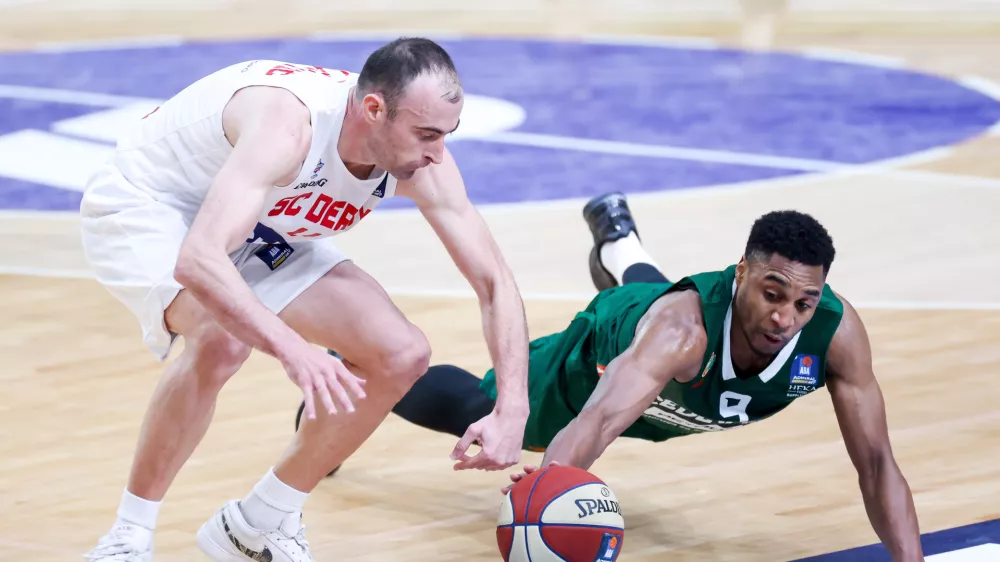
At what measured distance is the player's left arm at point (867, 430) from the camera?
4.47 meters

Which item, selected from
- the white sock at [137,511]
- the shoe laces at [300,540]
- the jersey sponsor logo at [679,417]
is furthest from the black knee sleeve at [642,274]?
the white sock at [137,511]

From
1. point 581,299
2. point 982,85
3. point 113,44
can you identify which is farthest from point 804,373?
point 113,44

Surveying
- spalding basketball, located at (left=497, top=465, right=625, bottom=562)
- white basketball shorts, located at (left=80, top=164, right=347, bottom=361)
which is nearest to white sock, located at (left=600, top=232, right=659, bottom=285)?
white basketball shorts, located at (left=80, top=164, right=347, bottom=361)

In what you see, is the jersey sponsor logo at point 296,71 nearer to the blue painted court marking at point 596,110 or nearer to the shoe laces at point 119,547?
the shoe laces at point 119,547

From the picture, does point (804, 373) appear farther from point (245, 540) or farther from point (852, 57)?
point (852, 57)

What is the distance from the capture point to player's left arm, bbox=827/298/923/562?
4.47 m

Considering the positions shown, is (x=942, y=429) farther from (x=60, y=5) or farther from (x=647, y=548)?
(x=60, y=5)

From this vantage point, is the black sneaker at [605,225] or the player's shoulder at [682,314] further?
the black sneaker at [605,225]

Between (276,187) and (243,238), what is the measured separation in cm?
32

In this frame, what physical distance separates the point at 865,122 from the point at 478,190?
11.2 ft

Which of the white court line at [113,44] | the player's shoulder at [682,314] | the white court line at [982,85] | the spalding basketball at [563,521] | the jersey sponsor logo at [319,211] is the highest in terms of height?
the jersey sponsor logo at [319,211]

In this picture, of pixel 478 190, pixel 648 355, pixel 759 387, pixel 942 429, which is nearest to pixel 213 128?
pixel 648 355

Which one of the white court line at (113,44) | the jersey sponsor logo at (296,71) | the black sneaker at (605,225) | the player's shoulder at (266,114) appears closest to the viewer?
the player's shoulder at (266,114)

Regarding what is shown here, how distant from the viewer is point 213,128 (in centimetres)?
443
